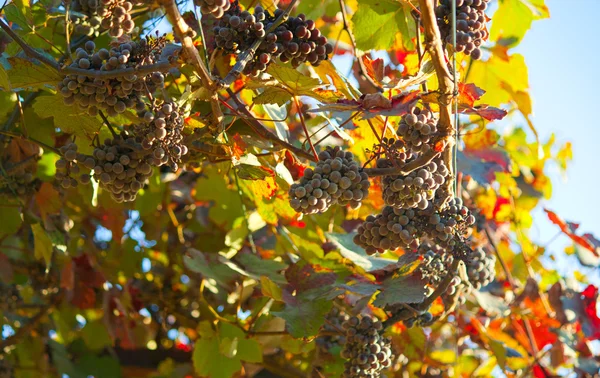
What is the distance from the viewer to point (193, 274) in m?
2.59

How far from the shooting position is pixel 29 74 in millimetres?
1348

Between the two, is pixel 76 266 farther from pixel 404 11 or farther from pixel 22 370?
pixel 404 11

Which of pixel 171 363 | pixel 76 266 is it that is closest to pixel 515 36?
pixel 76 266

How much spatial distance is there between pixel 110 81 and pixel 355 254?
79cm

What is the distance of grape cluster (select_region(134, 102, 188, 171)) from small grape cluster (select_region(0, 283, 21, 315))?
1575mm

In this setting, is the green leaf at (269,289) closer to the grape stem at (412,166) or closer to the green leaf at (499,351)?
the grape stem at (412,166)

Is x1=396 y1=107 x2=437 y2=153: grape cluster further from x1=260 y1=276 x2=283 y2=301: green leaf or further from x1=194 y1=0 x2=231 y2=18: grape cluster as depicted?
x1=260 y1=276 x2=283 y2=301: green leaf

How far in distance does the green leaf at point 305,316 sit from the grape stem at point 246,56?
0.64 m

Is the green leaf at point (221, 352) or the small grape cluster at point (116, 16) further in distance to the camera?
the green leaf at point (221, 352)

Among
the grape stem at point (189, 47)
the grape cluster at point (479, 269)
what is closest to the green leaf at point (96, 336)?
the grape cluster at point (479, 269)

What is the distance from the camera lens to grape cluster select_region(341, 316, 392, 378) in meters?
1.62

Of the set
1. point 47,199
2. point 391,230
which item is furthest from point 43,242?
point 391,230

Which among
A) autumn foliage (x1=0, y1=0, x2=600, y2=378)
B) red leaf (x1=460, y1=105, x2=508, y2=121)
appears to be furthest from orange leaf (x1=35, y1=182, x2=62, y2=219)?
red leaf (x1=460, y1=105, x2=508, y2=121)

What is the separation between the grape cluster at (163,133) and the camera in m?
1.25
